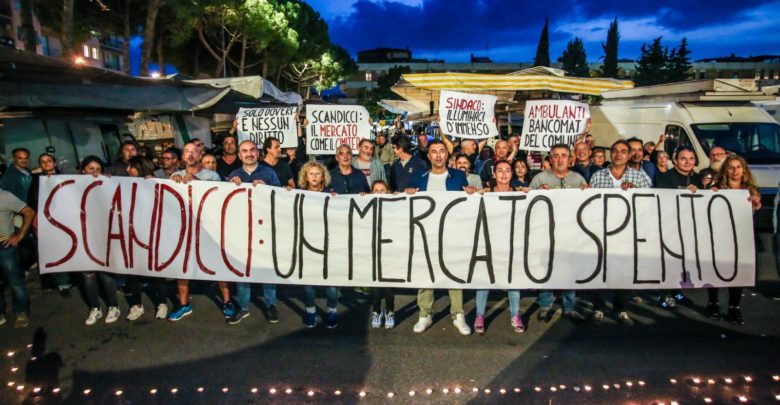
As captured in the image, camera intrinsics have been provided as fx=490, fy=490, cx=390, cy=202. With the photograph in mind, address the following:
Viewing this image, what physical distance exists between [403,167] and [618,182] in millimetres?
2376

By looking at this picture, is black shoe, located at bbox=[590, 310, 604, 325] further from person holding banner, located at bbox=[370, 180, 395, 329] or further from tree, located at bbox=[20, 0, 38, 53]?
tree, located at bbox=[20, 0, 38, 53]

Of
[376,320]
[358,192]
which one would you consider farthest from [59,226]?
[376,320]

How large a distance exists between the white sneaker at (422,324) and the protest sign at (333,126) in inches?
142

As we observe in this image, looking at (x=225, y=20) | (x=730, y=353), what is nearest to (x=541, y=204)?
(x=730, y=353)

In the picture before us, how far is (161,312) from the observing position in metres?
5.00

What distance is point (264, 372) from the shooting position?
12.8ft

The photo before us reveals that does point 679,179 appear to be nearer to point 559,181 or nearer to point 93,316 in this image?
point 559,181

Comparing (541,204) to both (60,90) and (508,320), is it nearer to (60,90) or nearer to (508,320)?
(508,320)

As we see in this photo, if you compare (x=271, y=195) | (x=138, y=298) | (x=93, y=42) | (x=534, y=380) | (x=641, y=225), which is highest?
(x=93, y=42)

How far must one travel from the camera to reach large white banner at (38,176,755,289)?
4523mm

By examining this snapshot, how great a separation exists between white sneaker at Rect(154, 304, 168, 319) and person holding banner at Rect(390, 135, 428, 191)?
2759mm

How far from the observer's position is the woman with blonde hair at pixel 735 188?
4727 millimetres

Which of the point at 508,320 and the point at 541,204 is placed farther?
the point at 508,320

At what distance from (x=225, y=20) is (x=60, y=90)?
15502mm
